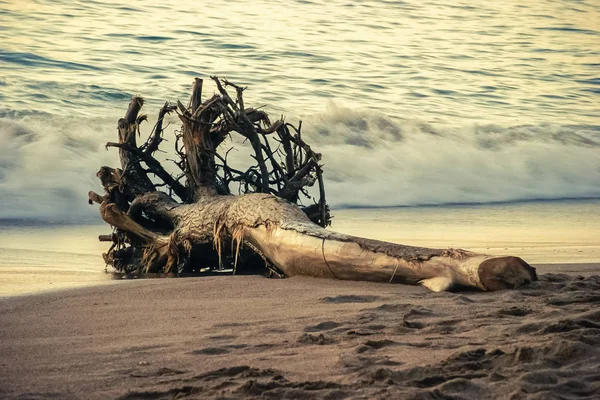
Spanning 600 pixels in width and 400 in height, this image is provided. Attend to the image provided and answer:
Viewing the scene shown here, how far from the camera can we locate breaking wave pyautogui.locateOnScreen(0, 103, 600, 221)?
12227 mm

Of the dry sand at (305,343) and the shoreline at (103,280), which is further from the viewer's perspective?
the shoreline at (103,280)

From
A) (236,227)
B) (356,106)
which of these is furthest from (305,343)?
(356,106)

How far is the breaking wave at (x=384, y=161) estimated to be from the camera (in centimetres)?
1223

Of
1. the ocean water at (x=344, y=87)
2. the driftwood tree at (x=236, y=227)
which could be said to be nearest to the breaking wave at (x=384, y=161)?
the ocean water at (x=344, y=87)

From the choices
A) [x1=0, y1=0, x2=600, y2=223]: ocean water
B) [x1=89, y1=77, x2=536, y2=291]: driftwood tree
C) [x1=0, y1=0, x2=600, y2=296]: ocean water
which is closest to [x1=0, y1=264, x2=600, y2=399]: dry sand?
[x1=89, y1=77, x2=536, y2=291]: driftwood tree

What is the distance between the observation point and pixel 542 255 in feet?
25.0

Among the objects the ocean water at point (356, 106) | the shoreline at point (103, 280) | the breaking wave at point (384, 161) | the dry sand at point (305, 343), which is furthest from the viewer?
the breaking wave at point (384, 161)

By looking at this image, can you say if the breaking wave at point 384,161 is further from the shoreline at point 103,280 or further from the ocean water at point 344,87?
the shoreline at point 103,280

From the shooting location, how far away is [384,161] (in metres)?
14.9

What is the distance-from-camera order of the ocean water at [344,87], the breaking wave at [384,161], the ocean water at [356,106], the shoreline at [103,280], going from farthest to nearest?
the ocean water at [344,87], the breaking wave at [384,161], the ocean water at [356,106], the shoreline at [103,280]

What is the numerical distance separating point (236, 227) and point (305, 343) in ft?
8.18

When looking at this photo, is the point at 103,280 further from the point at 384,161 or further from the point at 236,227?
the point at 384,161

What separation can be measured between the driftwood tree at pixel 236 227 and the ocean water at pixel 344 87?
12.5 ft

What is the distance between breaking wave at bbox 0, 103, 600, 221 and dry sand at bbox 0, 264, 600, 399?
6.50 metres
